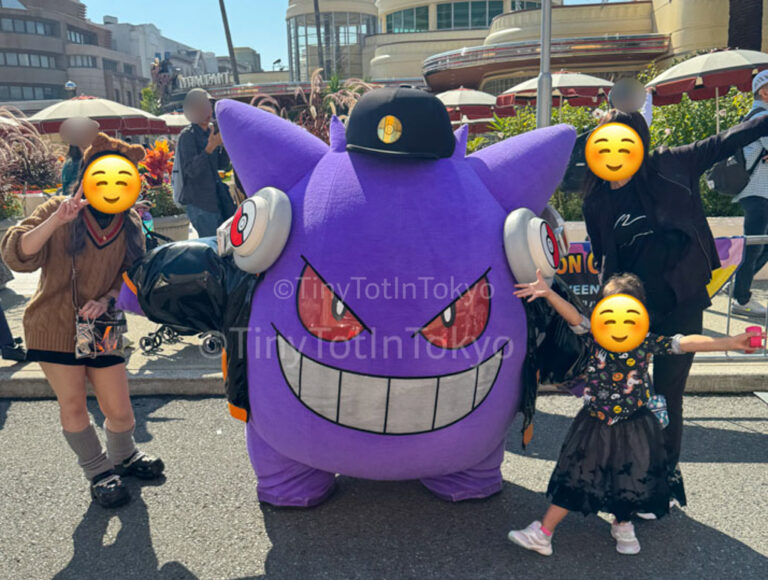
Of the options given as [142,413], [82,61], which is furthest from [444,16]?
[82,61]

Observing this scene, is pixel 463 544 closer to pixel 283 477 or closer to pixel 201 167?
pixel 283 477

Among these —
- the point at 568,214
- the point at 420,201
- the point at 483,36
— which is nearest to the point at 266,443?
the point at 420,201

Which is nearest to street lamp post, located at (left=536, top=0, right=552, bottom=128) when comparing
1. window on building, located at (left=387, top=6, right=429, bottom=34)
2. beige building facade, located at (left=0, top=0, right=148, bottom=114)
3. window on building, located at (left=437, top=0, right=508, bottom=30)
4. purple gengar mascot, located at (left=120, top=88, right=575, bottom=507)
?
purple gengar mascot, located at (left=120, top=88, right=575, bottom=507)

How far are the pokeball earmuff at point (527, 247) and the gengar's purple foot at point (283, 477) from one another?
151 centimetres

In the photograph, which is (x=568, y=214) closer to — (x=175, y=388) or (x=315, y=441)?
(x=175, y=388)

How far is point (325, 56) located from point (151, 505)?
4857 centimetres

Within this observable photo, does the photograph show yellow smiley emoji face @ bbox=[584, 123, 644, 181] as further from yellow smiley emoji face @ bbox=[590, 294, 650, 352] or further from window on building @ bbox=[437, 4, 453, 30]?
window on building @ bbox=[437, 4, 453, 30]

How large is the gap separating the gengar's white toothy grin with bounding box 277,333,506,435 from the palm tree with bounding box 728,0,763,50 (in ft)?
49.6

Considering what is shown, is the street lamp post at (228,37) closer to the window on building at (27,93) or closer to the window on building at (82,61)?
the window on building at (27,93)

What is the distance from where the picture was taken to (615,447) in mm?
3049

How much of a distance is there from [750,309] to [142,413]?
19.7ft

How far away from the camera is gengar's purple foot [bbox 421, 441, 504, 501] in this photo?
140 inches

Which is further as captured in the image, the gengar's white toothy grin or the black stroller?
the black stroller

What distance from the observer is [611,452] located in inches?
120
